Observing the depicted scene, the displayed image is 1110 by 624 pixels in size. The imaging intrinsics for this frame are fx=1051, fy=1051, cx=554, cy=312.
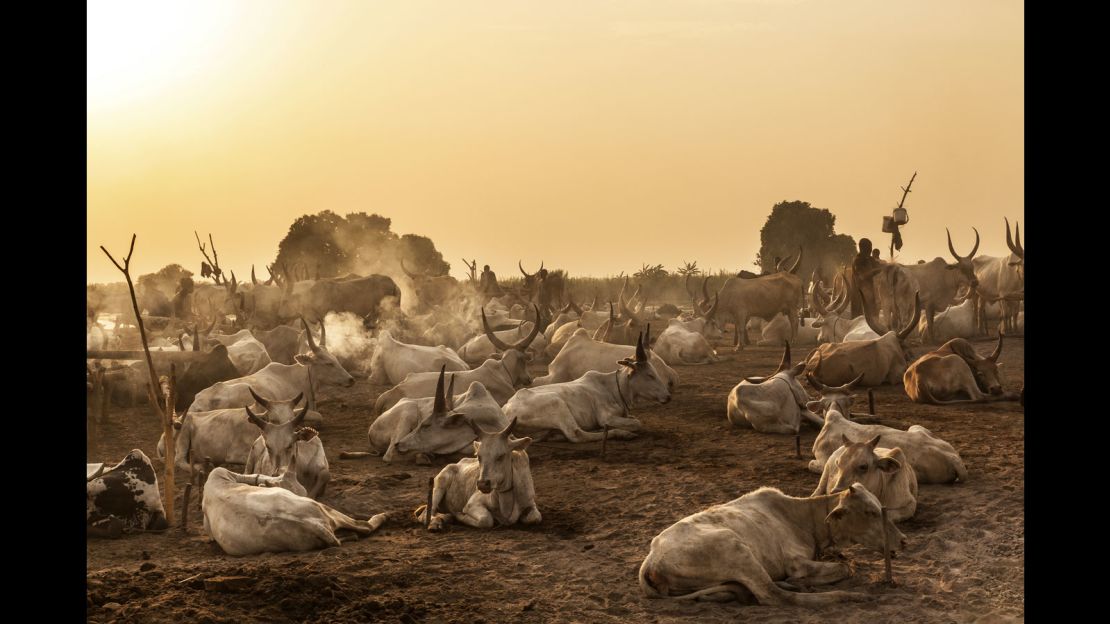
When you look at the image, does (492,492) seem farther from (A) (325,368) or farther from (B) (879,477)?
(A) (325,368)

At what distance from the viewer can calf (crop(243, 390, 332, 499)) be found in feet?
30.8

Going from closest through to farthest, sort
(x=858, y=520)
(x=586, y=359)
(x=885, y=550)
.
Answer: (x=885, y=550)
(x=858, y=520)
(x=586, y=359)

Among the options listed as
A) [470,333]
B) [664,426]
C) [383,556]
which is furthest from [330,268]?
[383,556]

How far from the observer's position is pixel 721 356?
21.9 meters

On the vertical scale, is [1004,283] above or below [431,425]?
above

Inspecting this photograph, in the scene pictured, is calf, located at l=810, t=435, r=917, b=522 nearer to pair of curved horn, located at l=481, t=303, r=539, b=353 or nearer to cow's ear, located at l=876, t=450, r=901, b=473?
cow's ear, located at l=876, t=450, r=901, b=473

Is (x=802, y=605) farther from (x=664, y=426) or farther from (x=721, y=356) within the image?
(x=721, y=356)

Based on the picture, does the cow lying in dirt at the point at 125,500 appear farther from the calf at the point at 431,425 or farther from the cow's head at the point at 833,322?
the cow's head at the point at 833,322

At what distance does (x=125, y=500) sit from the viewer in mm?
8578

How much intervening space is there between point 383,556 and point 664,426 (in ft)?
20.0

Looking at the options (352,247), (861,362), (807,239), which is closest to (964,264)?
(861,362)

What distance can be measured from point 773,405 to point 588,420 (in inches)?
86.7

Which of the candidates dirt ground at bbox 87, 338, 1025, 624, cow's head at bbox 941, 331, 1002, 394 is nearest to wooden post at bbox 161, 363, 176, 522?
dirt ground at bbox 87, 338, 1025, 624

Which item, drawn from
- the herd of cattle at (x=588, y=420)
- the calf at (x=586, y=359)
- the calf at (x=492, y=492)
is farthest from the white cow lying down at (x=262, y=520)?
the calf at (x=586, y=359)
